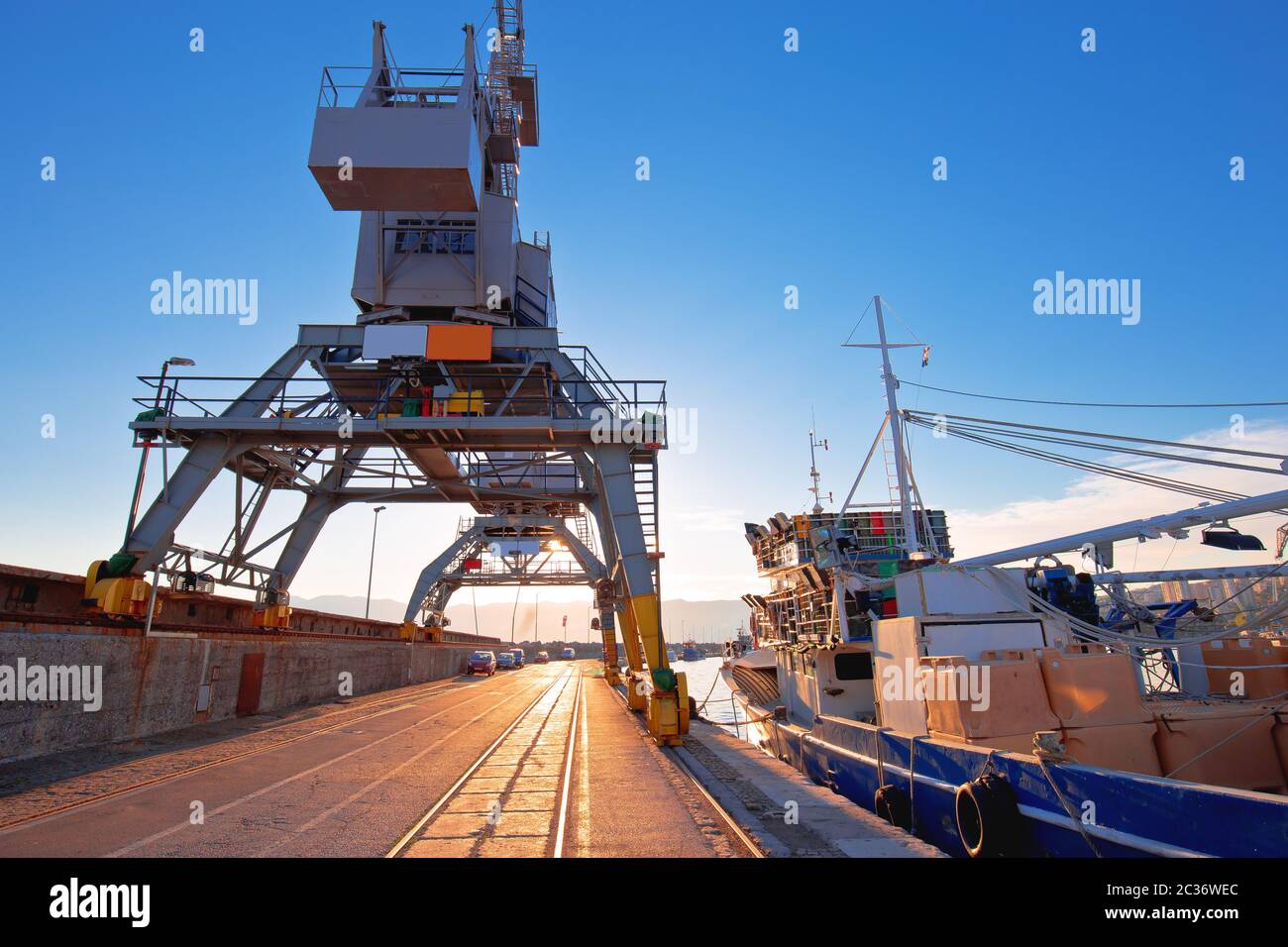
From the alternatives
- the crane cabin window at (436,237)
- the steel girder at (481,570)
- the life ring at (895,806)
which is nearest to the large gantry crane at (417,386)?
the crane cabin window at (436,237)

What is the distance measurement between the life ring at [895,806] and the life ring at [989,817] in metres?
2.01

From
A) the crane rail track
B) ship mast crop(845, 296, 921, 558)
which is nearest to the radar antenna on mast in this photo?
ship mast crop(845, 296, 921, 558)

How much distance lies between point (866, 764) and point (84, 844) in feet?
35.2

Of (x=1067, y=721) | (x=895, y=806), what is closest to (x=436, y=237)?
(x=895, y=806)

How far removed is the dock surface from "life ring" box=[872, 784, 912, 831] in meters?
1.16

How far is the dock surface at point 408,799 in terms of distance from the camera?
259 inches

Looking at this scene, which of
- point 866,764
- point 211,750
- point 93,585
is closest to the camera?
point 866,764

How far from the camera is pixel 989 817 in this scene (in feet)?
23.0

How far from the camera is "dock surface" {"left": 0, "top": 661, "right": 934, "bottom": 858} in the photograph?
659 centimetres

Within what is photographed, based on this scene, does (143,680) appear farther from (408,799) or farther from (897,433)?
(897,433)
